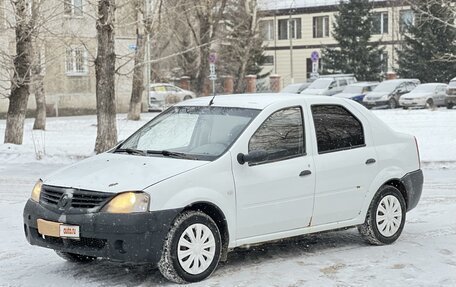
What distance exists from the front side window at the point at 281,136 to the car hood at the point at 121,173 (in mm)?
689

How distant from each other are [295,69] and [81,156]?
50.7 metres

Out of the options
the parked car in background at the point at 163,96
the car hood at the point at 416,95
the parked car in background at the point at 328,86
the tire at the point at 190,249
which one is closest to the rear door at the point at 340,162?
the tire at the point at 190,249

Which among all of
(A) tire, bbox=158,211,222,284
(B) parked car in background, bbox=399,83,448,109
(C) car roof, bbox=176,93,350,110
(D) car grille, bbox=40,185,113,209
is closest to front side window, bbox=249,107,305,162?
(C) car roof, bbox=176,93,350,110

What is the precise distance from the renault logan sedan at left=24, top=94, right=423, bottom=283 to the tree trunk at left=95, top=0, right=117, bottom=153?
848 cm

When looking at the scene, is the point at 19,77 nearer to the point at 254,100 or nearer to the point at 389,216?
the point at 254,100

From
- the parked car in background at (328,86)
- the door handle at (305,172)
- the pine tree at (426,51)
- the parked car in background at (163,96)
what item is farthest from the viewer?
the pine tree at (426,51)

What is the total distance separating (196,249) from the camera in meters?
6.35

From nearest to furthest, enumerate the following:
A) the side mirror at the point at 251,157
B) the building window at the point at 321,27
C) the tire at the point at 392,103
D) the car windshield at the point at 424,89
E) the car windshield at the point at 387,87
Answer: the side mirror at the point at 251,157
the car windshield at the point at 424,89
the tire at the point at 392,103
the car windshield at the point at 387,87
the building window at the point at 321,27

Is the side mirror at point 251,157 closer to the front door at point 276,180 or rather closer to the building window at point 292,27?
the front door at point 276,180

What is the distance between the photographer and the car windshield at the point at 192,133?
6844 millimetres

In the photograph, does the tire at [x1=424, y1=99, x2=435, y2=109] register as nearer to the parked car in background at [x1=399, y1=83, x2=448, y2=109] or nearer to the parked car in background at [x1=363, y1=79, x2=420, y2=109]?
the parked car in background at [x1=399, y1=83, x2=448, y2=109]

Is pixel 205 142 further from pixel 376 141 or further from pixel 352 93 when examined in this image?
pixel 352 93

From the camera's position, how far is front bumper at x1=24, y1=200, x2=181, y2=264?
19.9ft

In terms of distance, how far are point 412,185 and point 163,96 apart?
33564mm
